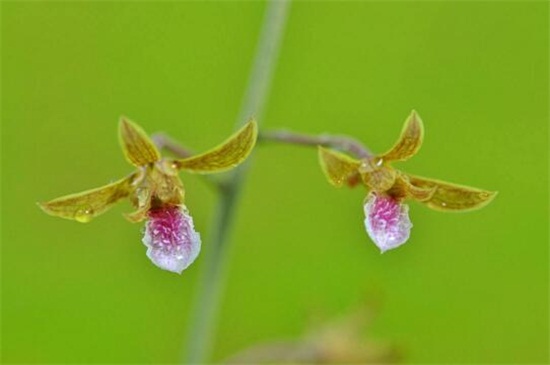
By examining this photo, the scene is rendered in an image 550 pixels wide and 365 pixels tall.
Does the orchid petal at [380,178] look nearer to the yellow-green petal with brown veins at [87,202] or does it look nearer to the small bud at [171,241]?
the small bud at [171,241]

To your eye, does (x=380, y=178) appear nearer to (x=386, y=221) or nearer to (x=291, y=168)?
(x=386, y=221)

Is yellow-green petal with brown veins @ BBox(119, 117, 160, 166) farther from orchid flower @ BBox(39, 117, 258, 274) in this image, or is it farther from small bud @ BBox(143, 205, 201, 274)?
small bud @ BBox(143, 205, 201, 274)

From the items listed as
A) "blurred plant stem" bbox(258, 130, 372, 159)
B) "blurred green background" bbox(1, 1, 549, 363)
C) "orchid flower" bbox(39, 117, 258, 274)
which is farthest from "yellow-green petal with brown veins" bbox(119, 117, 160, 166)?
"blurred green background" bbox(1, 1, 549, 363)

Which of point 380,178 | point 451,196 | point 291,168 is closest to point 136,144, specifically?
point 380,178

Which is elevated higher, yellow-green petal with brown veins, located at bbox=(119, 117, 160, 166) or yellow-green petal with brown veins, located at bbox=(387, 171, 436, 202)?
yellow-green petal with brown veins, located at bbox=(387, 171, 436, 202)

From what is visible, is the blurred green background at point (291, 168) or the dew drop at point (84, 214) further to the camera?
the blurred green background at point (291, 168)

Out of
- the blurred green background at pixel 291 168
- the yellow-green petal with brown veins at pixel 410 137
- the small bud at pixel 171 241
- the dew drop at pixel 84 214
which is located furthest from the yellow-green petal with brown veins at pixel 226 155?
the blurred green background at pixel 291 168
